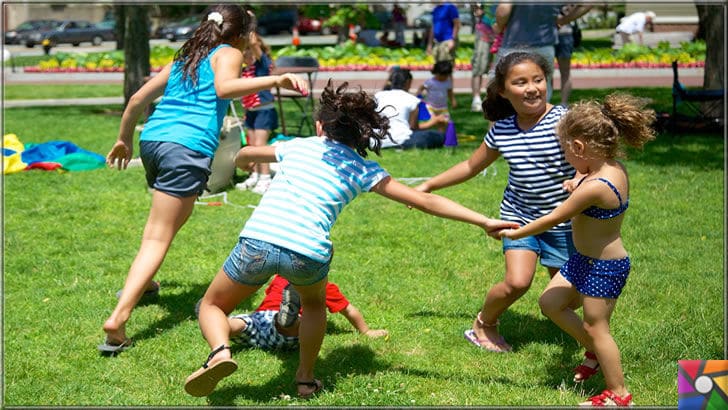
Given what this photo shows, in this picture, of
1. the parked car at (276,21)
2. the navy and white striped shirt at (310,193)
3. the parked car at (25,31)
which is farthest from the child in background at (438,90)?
the parked car at (25,31)

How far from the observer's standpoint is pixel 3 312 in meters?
5.18

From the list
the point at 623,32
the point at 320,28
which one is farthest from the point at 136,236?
the point at 320,28

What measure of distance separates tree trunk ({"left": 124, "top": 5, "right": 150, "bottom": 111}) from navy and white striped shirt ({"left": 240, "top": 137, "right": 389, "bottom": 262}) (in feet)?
35.5

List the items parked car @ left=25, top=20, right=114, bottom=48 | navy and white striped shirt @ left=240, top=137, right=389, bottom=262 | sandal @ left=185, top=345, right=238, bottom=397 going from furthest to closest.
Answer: parked car @ left=25, top=20, right=114, bottom=48, navy and white striped shirt @ left=240, top=137, right=389, bottom=262, sandal @ left=185, top=345, right=238, bottom=397

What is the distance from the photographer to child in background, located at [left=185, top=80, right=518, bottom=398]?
3701 mm

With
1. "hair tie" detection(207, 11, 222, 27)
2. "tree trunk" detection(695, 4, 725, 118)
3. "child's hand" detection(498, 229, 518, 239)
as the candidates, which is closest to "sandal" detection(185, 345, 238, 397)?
"child's hand" detection(498, 229, 518, 239)

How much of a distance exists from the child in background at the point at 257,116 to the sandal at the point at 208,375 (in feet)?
16.5

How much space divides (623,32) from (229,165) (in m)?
22.5

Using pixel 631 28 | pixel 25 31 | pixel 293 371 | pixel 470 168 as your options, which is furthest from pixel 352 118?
pixel 25 31

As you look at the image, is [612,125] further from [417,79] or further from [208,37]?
[417,79]

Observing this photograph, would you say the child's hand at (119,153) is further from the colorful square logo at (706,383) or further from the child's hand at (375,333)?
the colorful square logo at (706,383)

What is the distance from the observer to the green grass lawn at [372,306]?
161 inches

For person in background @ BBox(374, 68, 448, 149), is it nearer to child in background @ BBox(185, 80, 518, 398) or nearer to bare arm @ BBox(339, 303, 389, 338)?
bare arm @ BBox(339, 303, 389, 338)

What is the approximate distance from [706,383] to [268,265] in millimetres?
1802
